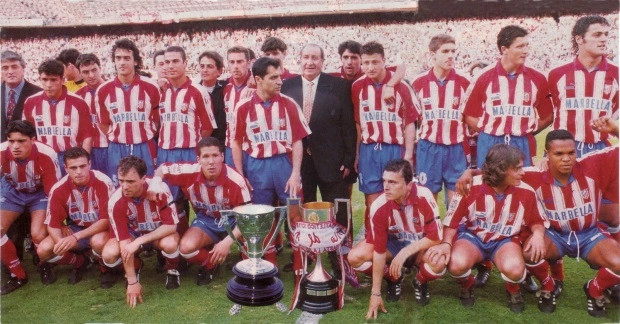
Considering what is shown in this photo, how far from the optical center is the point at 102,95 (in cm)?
333

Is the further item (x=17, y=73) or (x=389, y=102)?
(x=17, y=73)

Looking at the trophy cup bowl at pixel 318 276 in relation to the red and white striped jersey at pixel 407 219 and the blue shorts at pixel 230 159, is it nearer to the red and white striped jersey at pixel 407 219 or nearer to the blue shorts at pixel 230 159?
the red and white striped jersey at pixel 407 219

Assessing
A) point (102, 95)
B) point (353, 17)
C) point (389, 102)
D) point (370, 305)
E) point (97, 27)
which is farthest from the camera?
point (97, 27)

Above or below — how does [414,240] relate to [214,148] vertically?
below

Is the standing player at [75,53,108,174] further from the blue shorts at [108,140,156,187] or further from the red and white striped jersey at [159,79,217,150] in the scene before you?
the red and white striped jersey at [159,79,217,150]

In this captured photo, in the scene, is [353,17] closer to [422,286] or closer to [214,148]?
[214,148]

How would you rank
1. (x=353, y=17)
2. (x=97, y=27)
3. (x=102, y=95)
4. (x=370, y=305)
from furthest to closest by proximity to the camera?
(x=97, y=27), (x=353, y=17), (x=102, y=95), (x=370, y=305)

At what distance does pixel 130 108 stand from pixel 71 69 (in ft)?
3.40

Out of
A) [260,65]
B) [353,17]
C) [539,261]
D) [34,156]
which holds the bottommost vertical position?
[539,261]

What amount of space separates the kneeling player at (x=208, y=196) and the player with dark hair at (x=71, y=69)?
1525 mm

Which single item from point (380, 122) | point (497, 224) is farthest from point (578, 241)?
point (380, 122)

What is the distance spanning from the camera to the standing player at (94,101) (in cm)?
354

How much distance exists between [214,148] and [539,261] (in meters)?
1.78

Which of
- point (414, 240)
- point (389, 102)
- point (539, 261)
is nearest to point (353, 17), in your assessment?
point (389, 102)
